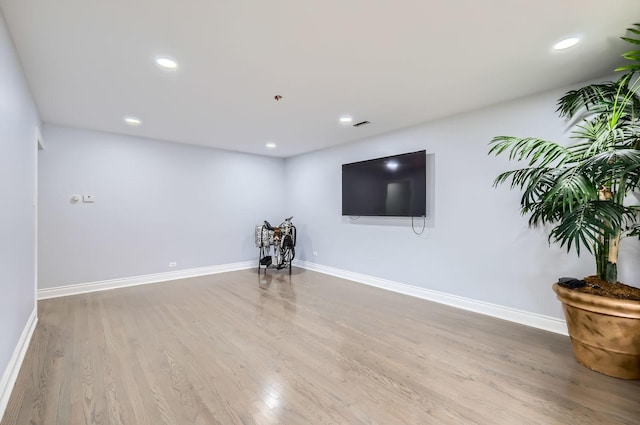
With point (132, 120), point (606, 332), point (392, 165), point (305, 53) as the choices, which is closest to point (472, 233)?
point (392, 165)

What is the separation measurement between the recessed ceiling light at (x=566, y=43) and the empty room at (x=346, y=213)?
0.06 ft

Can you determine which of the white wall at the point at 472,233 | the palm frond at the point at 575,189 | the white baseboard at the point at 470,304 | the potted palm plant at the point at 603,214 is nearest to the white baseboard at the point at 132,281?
the white baseboard at the point at 470,304

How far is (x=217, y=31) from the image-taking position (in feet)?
6.78

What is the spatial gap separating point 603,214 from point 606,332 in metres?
0.92

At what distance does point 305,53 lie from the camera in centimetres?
236

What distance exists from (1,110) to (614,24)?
13.8 feet

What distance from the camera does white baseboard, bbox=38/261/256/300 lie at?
4.23m

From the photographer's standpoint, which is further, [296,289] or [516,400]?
[296,289]

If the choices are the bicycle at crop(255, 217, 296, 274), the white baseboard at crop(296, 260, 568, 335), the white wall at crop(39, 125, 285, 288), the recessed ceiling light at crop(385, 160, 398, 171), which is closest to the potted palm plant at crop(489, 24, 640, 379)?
the white baseboard at crop(296, 260, 568, 335)

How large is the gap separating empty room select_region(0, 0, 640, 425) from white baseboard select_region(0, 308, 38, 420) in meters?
0.03

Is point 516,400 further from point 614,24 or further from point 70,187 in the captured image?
point 70,187

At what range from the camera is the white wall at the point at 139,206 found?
14.0 feet

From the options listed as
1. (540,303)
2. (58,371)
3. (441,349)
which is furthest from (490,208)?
(58,371)

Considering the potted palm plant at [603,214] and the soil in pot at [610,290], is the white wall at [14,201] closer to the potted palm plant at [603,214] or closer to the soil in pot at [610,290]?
the potted palm plant at [603,214]
